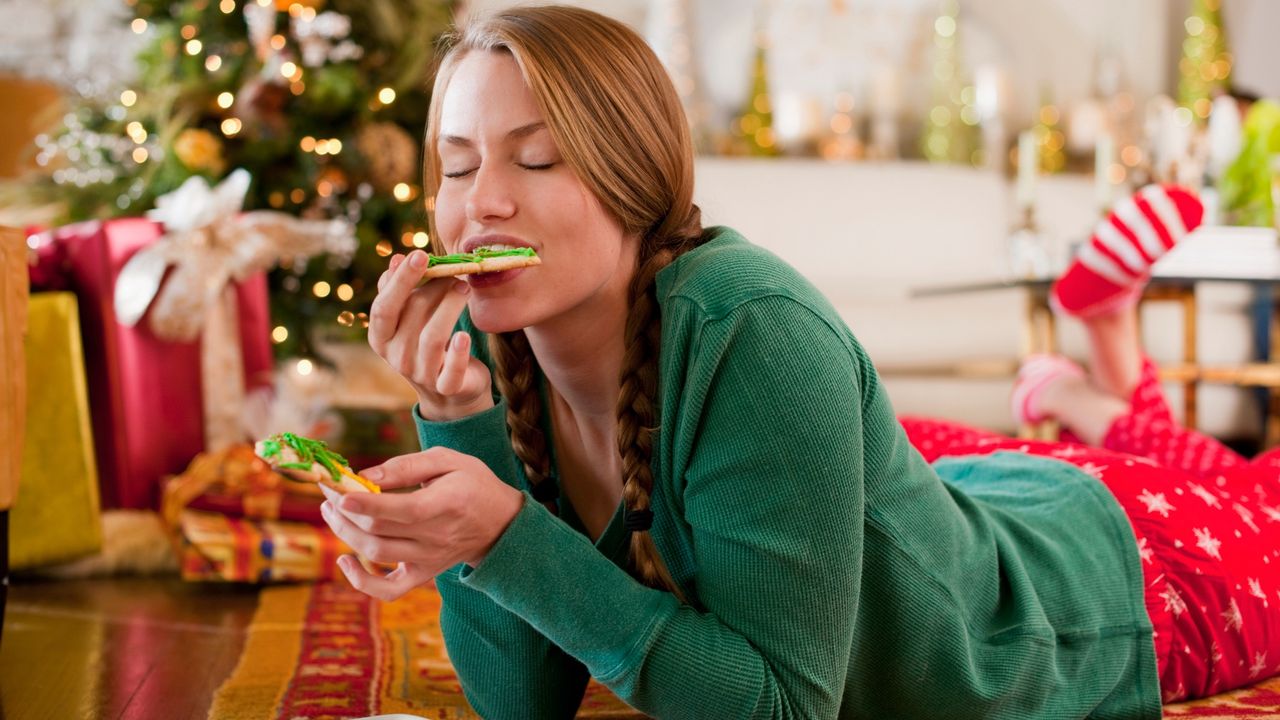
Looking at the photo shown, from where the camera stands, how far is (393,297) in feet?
A: 2.83

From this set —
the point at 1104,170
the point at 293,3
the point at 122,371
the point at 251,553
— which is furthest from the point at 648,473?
the point at 1104,170

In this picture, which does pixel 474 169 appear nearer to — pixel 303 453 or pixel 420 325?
pixel 420 325

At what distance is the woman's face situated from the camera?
35.4 inches

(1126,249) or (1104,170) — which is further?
(1104,170)

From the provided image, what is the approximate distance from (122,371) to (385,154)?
0.81 meters

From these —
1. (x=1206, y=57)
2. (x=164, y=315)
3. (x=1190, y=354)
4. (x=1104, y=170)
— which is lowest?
(x=1190, y=354)

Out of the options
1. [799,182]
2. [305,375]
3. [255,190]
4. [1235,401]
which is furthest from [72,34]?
[1235,401]

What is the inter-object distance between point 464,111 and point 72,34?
3081 millimetres

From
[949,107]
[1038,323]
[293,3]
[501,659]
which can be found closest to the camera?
[501,659]

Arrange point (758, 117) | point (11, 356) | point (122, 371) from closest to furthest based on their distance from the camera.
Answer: point (11, 356) < point (122, 371) < point (758, 117)

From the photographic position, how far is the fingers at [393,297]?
2.80 feet

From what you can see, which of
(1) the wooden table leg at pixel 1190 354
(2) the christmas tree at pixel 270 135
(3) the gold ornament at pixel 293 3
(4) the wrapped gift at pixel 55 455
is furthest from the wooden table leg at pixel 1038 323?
(4) the wrapped gift at pixel 55 455

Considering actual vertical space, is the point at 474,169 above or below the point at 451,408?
above

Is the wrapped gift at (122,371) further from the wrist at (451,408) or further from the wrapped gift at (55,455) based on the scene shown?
the wrist at (451,408)
